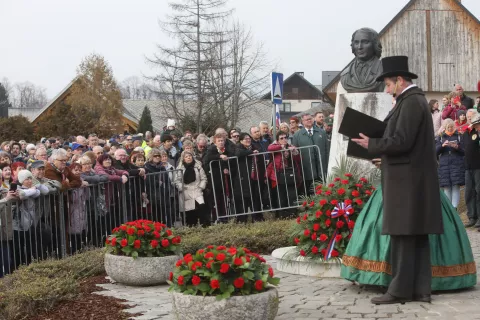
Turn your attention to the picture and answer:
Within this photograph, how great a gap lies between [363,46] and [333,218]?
232 centimetres

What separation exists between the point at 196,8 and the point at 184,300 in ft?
106

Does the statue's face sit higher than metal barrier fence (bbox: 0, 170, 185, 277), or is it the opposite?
Answer: the statue's face

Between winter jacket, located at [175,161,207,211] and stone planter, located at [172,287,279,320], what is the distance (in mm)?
7502

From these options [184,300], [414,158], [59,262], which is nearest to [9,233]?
[59,262]

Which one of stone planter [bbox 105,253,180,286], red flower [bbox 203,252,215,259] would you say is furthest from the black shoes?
stone planter [bbox 105,253,180,286]

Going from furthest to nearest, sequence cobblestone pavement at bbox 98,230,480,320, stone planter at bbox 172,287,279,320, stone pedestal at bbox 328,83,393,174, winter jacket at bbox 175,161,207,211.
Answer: winter jacket at bbox 175,161,207,211 < stone pedestal at bbox 328,83,393,174 < cobblestone pavement at bbox 98,230,480,320 < stone planter at bbox 172,287,279,320

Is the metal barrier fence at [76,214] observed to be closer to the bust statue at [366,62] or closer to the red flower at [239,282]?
the bust statue at [366,62]

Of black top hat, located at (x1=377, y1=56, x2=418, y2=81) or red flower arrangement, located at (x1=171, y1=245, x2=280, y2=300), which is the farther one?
black top hat, located at (x1=377, y1=56, x2=418, y2=81)

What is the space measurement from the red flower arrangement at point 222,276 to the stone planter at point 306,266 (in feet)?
8.43

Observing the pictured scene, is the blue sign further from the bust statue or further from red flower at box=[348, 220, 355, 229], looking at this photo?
red flower at box=[348, 220, 355, 229]

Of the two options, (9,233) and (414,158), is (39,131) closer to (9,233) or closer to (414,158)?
(9,233)

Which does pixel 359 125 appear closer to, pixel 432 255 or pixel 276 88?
pixel 432 255

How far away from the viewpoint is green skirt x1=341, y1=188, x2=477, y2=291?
747cm

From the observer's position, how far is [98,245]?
11578 mm
